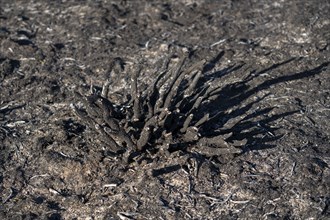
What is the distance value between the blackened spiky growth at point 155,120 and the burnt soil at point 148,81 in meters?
0.10

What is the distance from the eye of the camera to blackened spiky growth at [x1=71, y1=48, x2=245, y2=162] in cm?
432

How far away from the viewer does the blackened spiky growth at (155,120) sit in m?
4.32

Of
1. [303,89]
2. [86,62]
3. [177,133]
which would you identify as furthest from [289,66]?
[86,62]

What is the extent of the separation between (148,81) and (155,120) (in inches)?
40.8

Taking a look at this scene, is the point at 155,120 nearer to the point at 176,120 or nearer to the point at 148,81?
the point at 176,120

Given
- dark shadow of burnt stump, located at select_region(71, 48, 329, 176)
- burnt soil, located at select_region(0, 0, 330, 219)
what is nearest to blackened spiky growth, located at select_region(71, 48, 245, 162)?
dark shadow of burnt stump, located at select_region(71, 48, 329, 176)

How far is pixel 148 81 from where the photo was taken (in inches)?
210

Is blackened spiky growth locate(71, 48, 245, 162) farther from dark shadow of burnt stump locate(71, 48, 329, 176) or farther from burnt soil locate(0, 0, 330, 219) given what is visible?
burnt soil locate(0, 0, 330, 219)

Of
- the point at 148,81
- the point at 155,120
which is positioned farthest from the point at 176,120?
the point at 148,81

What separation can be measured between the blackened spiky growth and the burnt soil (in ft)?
0.34

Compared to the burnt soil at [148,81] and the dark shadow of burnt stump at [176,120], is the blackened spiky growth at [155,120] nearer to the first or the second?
the dark shadow of burnt stump at [176,120]

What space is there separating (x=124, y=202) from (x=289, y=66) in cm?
213

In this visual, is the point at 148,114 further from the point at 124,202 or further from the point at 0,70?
the point at 0,70

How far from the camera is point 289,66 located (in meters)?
5.39
